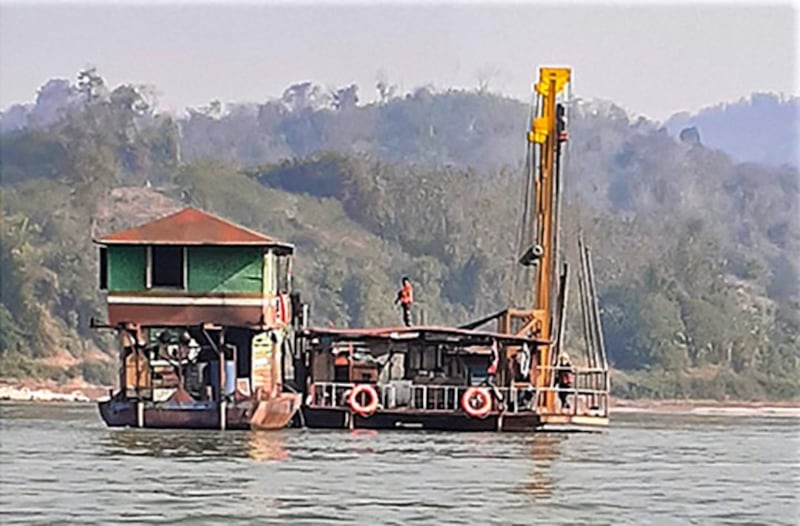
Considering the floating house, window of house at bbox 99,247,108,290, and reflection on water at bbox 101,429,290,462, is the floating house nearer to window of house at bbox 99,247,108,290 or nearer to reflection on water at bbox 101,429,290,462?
window of house at bbox 99,247,108,290

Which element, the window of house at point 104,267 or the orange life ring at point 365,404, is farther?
the window of house at point 104,267

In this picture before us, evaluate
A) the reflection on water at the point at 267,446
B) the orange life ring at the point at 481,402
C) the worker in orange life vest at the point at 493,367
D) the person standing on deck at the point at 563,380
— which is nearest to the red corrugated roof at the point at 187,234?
the reflection on water at the point at 267,446

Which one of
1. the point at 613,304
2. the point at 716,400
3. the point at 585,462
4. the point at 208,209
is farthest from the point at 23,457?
the point at 208,209

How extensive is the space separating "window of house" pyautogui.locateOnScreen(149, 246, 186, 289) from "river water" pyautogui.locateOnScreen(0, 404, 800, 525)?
3907 mm

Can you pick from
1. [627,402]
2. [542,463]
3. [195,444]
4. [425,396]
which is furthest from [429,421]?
[627,402]

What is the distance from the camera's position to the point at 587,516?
2706 centimetres

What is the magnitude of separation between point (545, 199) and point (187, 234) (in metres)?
9.90

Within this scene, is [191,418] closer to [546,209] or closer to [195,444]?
[195,444]

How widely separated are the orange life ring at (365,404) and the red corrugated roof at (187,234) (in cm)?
390

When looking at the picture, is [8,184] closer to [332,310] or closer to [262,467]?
[332,310]

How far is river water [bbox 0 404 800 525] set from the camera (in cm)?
2653

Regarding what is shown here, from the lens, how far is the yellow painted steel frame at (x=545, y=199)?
172 ft

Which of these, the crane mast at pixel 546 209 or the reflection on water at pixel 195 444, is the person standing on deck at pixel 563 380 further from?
the reflection on water at pixel 195 444

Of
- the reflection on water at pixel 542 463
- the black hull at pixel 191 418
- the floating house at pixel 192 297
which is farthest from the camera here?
the floating house at pixel 192 297
